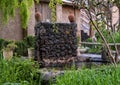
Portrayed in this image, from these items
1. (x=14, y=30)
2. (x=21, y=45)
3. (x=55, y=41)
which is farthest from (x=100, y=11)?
(x=14, y=30)

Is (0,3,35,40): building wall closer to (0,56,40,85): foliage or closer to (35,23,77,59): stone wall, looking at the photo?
(35,23,77,59): stone wall

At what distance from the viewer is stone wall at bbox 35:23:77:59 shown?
11.7 m

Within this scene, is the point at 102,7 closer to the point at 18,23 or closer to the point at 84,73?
the point at 84,73

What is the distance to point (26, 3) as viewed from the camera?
7441 mm

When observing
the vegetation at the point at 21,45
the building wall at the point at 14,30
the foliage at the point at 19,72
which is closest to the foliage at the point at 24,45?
the vegetation at the point at 21,45

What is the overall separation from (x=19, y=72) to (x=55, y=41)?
150 inches

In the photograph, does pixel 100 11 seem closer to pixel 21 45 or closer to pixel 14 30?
pixel 21 45

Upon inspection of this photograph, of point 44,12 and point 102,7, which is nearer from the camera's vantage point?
point 102,7

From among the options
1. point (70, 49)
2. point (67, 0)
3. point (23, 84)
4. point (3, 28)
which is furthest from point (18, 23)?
point (23, 84)

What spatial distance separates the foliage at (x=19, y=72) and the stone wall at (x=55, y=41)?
10.2 ft

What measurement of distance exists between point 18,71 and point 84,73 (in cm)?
237

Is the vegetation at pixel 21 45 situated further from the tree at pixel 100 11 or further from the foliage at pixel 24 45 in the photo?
the tree at pixel 100 11

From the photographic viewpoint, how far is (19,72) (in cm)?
833

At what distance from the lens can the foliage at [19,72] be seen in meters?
8.05
